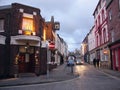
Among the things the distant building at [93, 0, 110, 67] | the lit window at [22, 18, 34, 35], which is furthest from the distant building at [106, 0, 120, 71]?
the lit window at [22, 18, 34, 35]

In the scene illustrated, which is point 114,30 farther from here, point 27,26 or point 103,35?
point 27,26

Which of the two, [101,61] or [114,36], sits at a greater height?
[114,36]

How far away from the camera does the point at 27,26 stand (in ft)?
80.2

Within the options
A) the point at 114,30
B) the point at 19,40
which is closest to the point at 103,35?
the point at 114,30

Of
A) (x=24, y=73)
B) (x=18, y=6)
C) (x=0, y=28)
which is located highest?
(x=18, y=6)

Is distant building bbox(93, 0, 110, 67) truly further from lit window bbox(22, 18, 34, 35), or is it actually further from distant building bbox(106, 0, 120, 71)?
lit window bbox(22, 18, 34, 35)

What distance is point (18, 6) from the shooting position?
23.9 metres

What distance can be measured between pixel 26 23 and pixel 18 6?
2.04m

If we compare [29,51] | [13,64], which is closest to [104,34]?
[29,51]

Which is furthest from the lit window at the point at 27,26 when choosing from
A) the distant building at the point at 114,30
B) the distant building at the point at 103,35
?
the distant building at the point at 103,35

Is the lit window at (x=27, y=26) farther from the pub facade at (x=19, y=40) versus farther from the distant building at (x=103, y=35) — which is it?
the distant building at (x=103, y=35)

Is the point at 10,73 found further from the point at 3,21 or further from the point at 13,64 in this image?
the point at 3,21

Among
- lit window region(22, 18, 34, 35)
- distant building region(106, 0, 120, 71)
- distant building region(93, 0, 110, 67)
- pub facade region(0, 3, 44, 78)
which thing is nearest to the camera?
pub facade region(0, 3, 44, 78)

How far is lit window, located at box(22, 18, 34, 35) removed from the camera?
950 inches
